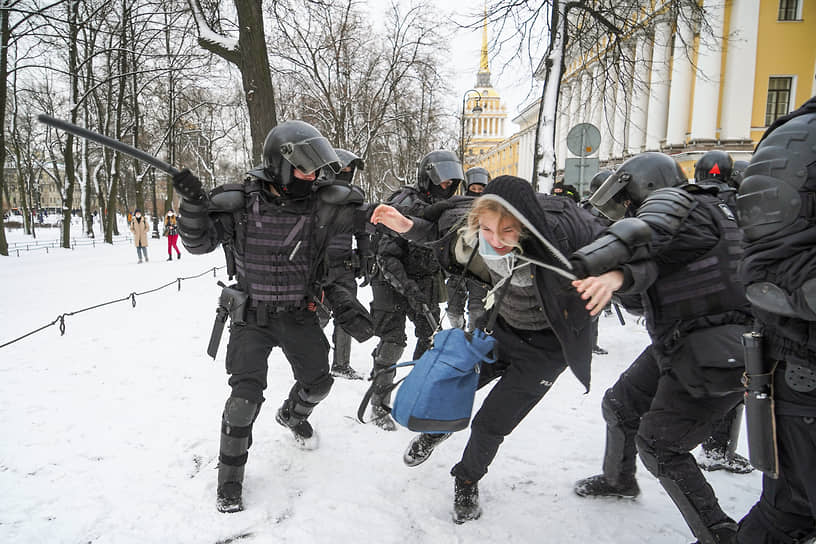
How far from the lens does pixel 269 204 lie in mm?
2984

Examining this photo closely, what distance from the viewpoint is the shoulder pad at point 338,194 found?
10.2 ft

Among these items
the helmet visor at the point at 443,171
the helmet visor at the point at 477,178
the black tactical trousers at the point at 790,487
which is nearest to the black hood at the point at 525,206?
the black tactical trousers at the point at 790,487

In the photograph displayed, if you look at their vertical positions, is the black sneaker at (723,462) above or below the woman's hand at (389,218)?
below

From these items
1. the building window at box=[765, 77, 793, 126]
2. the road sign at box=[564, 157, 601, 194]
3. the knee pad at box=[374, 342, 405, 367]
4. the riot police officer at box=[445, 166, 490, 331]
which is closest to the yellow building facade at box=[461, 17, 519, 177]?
the building window at box=[765, 77, 793, 126]

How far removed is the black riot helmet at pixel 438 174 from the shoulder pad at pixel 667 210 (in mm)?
2494

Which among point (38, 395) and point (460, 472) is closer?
point (460, 472)

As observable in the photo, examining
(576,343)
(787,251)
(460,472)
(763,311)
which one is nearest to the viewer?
(787,251)

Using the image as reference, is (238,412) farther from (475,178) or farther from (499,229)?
(475,178)

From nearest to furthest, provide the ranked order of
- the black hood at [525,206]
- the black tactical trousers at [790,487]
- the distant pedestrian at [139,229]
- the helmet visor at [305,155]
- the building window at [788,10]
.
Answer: the black tactical trousers at [790,487], the black hood at [525,206], the helmet visor at [305,155], the distant pedestrian at [139,229], the building window at [788,10]

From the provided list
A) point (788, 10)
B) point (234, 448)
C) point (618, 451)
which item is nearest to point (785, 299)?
point (618, 451)

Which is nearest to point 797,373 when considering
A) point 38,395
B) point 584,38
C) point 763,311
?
point 763,311

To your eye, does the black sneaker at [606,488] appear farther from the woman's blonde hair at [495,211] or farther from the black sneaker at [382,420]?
the woman's blonde hair at [495,211]

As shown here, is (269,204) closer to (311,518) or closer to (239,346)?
(239,346)

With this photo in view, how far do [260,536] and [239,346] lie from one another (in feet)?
3.41
